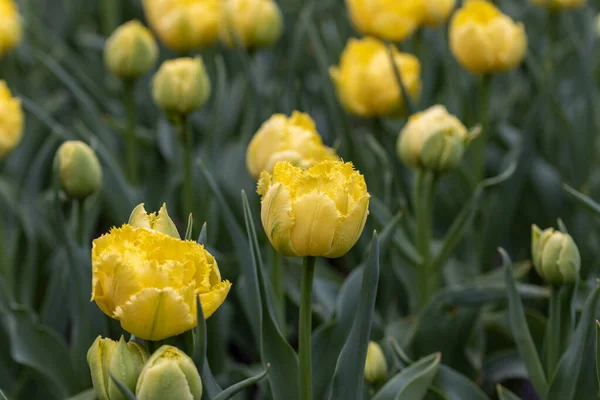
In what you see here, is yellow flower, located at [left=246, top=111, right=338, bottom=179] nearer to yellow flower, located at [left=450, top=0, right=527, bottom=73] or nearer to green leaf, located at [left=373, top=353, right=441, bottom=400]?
green leaf, located at [left=373, top=353, right=441, bottom=400]

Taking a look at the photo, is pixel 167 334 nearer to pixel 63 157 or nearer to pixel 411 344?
pixel 63 157

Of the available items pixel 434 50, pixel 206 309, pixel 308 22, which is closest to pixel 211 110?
pixel 308 22

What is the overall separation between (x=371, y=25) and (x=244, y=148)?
39 cm

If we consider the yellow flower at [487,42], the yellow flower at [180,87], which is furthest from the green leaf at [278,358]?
the yellow flower at [487,42]

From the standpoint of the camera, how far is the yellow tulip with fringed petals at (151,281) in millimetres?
633

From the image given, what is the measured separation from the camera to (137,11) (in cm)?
243

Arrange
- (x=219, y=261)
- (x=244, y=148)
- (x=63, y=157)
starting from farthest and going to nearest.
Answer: (x=244, y=148) < (x=219, y=261) < (x=63, y=157)

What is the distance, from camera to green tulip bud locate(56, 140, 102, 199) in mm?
1082

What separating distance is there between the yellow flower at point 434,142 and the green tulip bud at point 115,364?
1.82 feet

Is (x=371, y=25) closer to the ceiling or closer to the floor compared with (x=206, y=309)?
closer to the floor

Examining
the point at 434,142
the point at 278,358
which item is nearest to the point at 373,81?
the point at 434,142

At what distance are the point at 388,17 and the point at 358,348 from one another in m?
0.93

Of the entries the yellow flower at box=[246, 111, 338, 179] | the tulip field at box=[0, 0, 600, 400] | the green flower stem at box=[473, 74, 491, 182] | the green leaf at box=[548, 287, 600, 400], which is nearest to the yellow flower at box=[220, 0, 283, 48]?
the tulip field at box=[0, 0, 600, 400]

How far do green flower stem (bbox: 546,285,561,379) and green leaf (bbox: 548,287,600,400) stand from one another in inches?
1.1
